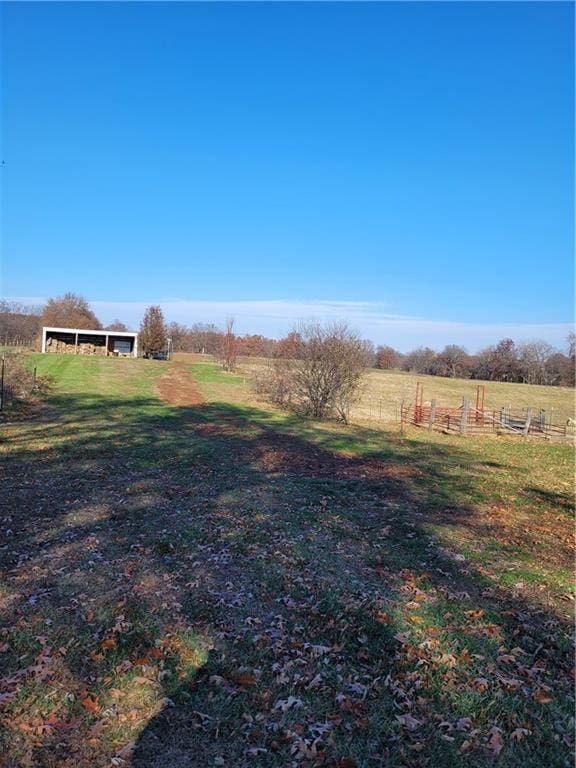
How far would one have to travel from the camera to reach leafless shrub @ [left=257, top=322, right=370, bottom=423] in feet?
75.3

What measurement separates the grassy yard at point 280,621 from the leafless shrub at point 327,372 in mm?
12933

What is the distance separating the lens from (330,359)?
23.0 meters

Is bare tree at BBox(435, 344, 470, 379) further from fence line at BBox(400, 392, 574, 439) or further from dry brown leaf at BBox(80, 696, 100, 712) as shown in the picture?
dry brown leaf at BBox(80, 696, 100, 712)

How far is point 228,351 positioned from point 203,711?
53332 mm

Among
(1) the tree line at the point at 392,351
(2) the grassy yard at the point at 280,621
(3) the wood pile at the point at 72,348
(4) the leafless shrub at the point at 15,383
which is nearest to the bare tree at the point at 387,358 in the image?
(1) the tree line at the point at 392,351

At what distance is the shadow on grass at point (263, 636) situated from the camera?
126 inches

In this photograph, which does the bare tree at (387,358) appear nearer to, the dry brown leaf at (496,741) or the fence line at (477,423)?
the fence line at (477,423)

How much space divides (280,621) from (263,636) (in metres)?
0.30

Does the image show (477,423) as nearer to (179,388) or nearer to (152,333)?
(179,388)

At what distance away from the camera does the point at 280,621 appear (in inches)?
182

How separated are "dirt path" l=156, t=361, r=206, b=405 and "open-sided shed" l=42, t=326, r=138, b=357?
16961 millimetres

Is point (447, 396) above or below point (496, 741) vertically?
above

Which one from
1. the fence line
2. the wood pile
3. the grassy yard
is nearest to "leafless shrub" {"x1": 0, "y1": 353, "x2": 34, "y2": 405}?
the grassy yard

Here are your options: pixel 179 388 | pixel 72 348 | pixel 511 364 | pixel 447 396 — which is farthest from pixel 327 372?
pixel 511 364
